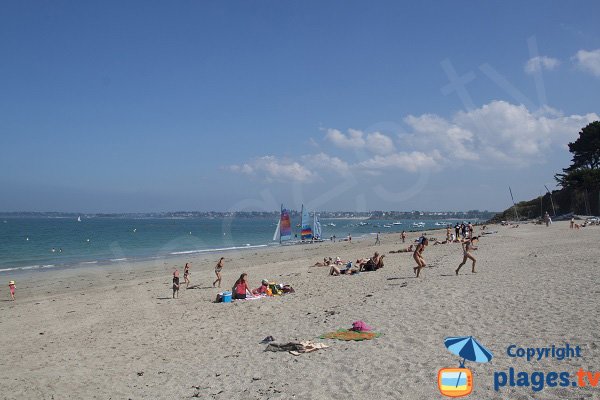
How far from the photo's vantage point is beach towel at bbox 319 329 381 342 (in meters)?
8.02

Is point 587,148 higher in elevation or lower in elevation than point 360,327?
higher

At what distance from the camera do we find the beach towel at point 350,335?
8023 millimetres

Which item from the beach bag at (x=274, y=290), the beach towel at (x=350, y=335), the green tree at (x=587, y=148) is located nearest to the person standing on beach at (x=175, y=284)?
the beach bag at (x=274, y=290)

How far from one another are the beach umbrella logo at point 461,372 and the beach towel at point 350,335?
211 cm

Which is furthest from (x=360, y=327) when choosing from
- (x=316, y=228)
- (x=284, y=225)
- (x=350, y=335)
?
(x=316, y=228)

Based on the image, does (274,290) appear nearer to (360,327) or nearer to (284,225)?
(360,327)

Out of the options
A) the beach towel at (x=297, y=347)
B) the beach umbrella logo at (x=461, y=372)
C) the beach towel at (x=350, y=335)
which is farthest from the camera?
the beach towel at (x=350, y=335)

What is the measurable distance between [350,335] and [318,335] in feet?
2.36

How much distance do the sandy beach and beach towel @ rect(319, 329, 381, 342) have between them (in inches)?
8.7

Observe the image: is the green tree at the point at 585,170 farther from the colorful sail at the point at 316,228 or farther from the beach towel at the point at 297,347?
the beach towel at the point at 297,347

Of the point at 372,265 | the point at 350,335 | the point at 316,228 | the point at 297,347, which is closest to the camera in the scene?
the point at 297,347

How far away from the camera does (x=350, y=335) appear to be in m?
8.22

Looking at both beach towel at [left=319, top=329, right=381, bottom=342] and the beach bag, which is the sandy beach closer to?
beach towel at [left=319, top=329, right=381, bottom=342]

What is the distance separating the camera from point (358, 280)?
16156mm
